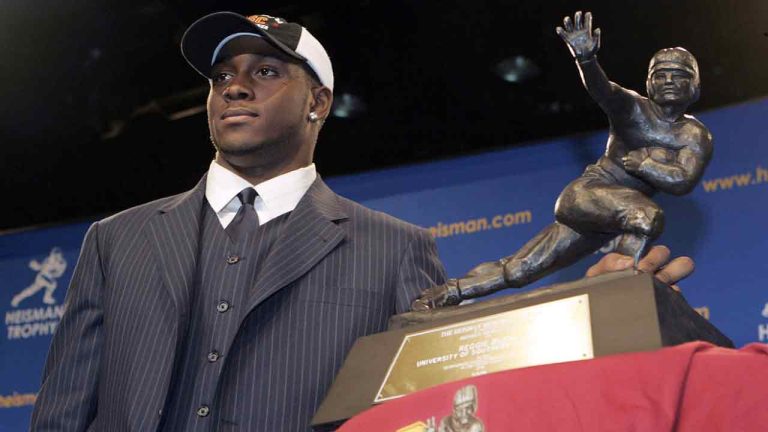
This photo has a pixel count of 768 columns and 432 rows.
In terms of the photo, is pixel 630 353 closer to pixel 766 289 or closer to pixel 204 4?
pixel 766 289

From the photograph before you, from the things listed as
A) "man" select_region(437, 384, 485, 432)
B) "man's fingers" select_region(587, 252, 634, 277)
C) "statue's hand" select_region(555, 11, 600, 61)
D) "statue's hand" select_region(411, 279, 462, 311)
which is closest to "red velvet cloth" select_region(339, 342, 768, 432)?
"man" select_region(437, 384, 485, 432)

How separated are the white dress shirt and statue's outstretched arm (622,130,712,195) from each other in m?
0.51

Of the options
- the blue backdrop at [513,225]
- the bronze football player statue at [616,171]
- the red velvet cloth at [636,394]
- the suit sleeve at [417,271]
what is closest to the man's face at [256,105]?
the suit sleeve at [417,271]

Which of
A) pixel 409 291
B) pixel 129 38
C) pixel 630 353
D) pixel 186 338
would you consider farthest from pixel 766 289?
pixel 129 38

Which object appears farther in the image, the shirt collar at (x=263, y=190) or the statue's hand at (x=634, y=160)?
the shirt collar at (x=263, y=190)

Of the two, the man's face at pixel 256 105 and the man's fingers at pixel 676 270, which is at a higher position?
the man's face at pixel 256 105

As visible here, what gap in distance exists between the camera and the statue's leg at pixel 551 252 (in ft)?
5.30

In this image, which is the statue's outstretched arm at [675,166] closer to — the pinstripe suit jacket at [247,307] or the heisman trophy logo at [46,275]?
the pinstripe suit jacket at [247,307]

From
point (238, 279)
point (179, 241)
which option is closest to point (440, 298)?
point (238, 279)

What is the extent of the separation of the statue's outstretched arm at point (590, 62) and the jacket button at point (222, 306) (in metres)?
0.58

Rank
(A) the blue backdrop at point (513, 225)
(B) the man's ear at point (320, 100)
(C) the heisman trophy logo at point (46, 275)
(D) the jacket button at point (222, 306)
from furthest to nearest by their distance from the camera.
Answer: (C) the heisman trophy logo at point (46, 275) < (A) the blue backdrop at point (513, 225) < (B) the man's ear at point (320, 100) < (D) the jacket button at point (222, 306)

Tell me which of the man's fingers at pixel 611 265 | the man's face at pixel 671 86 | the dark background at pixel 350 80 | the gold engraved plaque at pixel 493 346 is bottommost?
the gold engraved plaque at pixel 493 346

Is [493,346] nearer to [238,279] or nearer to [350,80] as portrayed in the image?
[238,279]

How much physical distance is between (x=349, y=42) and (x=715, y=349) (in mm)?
2527
